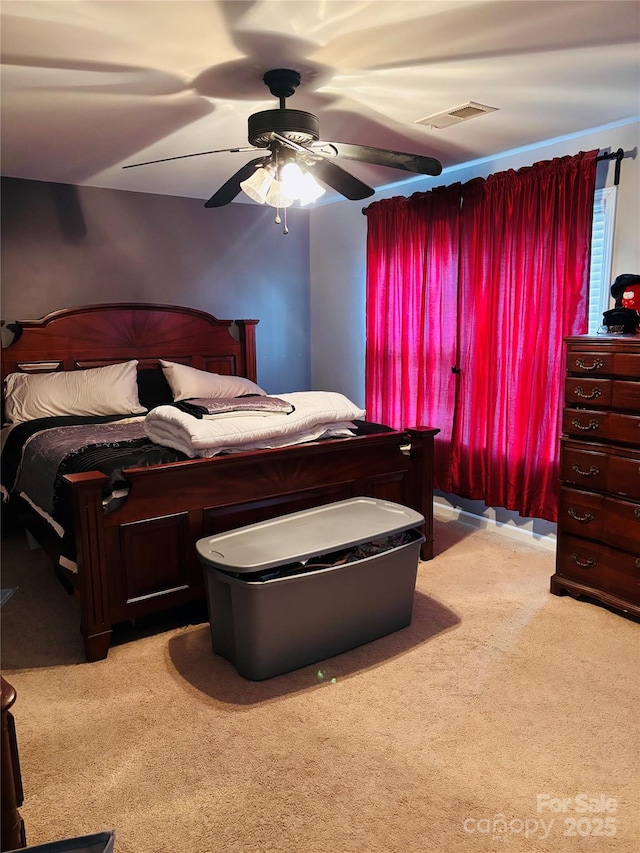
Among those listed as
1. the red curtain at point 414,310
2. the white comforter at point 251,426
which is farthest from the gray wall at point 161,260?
the white comforter at point 251,426

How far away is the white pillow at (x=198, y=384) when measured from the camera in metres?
4.31

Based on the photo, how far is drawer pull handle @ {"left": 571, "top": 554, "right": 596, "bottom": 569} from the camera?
2967mm

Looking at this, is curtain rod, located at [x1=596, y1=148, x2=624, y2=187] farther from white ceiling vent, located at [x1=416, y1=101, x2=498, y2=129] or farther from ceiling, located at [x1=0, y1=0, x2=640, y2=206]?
white ceiling vent, located at [x1=416, y1=101, x2=498, y2=129]

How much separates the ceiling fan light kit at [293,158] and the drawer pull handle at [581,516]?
1.69 meters

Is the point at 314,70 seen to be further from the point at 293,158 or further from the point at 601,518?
the point at 601,518

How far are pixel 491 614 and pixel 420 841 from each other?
1.41m

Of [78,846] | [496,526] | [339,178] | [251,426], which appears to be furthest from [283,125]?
[496,526]

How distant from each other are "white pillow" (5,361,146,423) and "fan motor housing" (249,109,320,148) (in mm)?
2120

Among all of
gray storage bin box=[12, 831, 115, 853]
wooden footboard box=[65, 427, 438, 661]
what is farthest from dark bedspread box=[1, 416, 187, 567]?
gray storage bin box=[12, 831, 115, 853]

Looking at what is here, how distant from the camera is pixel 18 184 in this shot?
13.1 feet

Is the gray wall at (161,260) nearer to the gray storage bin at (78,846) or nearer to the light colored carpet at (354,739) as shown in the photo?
the light colored carpet at (354,739)

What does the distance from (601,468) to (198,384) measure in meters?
2.63

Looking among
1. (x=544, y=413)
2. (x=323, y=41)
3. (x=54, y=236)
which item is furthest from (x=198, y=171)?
(x=544, y=413)

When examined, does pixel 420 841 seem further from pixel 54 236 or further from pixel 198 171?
pixel 54 236
